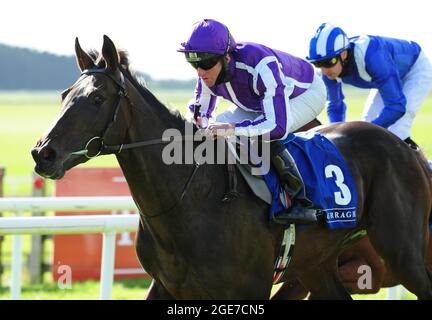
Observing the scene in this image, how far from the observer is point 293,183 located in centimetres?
445

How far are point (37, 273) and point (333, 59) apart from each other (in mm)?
4433

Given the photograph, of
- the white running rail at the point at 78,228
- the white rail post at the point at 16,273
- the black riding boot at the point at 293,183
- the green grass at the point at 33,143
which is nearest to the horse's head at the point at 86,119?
the green grass at the point at 33,143

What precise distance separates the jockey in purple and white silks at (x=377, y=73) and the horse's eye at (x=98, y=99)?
2.15 meters

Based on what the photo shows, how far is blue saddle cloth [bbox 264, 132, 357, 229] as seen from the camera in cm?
462

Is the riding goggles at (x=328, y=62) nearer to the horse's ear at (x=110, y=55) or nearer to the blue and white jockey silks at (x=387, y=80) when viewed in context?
the blue and white jockey silks at (x=387, y=80)

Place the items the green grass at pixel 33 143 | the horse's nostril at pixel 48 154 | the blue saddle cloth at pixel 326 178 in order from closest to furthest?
the horse's nostril at pixel 48 154
the blue saddle cloth at pixel 326 178
the green grass at pixel 33 143

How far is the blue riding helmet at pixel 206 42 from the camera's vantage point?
4.25m

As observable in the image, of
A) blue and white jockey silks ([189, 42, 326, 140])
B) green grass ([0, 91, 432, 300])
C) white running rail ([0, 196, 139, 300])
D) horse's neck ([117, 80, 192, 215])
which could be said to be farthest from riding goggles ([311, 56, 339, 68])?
horse's neck ([117, 80, 192, 215])

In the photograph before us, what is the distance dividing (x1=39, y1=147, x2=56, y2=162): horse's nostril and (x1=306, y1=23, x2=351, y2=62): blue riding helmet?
2.46 metres

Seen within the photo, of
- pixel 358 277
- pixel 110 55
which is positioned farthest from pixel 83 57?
pixel 358 277

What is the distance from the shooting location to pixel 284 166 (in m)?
4.43
